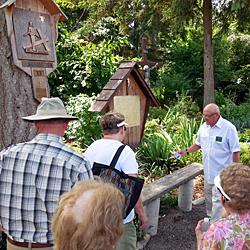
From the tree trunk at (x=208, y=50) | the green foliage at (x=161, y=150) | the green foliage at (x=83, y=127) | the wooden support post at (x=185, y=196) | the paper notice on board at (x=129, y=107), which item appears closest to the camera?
the paper notice on board at (x=129, y=107)

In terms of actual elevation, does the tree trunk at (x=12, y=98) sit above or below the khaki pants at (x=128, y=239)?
above

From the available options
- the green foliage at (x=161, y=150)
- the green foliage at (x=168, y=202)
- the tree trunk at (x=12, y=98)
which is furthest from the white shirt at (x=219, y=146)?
the green foliage at (x=161, y=150)

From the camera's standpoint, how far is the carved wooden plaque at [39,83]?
10.8 feet

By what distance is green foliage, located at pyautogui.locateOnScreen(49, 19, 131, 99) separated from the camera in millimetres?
9539

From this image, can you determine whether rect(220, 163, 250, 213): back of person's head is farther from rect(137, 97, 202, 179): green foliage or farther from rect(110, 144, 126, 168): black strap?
rect(137, 97, 202, 179): green foliage

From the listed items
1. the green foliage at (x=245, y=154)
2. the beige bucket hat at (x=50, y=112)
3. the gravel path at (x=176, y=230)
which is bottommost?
the gravel path at (x=176, y=230)

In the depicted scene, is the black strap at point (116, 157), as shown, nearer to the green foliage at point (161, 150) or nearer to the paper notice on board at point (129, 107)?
the paper notice on board at point (129, 107)

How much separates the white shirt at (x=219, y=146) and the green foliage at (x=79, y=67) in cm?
553

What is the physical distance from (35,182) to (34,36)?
5.19 ft

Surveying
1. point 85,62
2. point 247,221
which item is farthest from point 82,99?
point 247,221

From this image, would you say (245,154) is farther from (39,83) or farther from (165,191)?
(39,83)

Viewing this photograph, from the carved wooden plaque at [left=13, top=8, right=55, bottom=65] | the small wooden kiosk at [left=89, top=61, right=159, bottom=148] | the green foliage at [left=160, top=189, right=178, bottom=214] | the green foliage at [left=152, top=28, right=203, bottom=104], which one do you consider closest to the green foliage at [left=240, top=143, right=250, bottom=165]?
the green foliage at [left=160, top=189, right=178, bottom=214]

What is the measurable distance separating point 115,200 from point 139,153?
5788mm

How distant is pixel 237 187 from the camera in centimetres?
206
